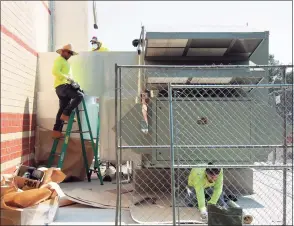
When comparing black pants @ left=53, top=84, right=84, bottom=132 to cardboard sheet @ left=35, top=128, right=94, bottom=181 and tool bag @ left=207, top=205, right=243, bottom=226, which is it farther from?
tool bag @ left=207, top=205, right=243, bottom=226

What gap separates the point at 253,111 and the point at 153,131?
1600mm

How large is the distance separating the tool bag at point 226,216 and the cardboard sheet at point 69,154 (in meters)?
4.05

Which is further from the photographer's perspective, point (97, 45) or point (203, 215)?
point (97, 45)

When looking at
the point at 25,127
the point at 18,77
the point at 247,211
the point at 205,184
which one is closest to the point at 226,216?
the point at 205,184

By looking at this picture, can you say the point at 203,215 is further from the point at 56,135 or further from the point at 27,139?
the point at 27,139

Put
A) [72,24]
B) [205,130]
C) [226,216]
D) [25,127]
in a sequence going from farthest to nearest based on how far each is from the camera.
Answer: [72,24]
[25,127]
[205,130]
[226,216]

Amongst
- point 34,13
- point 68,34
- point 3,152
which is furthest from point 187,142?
point 68,34

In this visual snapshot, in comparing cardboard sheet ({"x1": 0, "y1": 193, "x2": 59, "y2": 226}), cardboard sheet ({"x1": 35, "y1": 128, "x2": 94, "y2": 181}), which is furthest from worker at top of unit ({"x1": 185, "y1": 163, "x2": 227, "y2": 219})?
cardboard sheet ({"x1": 35, "y1": 128, "x2": 94, "y2": 181})

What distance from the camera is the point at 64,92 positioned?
7125mm

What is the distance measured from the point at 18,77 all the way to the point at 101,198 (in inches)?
99.5

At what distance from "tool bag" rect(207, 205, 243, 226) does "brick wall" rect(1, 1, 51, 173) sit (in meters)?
3.01

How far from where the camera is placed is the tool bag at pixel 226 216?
3.84m

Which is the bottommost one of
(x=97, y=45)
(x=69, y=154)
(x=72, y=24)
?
(x=69, y=154)

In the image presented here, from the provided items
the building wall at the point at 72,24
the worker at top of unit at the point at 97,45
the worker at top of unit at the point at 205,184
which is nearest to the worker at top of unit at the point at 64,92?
the worker at top of unit at the point at 97,45
